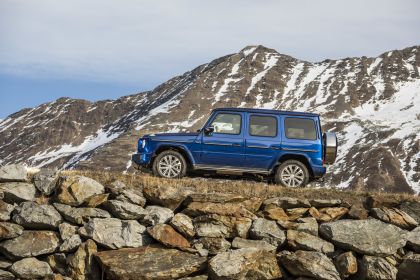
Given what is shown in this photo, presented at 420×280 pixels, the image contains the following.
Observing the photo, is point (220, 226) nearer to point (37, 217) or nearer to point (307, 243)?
point (307, 243)

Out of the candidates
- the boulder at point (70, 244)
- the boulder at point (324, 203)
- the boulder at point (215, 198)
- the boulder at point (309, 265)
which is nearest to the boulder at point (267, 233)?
the boulder at point (309, 265)

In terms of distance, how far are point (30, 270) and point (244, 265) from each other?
5.09m

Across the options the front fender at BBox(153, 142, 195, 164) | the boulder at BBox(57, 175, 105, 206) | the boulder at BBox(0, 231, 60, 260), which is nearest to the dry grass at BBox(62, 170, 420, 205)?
the boulder at BBox(57, 175, 105, 206)

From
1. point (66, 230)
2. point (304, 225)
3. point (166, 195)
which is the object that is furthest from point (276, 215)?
point (66, 230)

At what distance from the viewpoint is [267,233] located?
12359mm

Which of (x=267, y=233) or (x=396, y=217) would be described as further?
(x=396, y=217)

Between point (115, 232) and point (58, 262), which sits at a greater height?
point (115, 232)

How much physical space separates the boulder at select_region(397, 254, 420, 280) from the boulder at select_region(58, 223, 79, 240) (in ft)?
25.7

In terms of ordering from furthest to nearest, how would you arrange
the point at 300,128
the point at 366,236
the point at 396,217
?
1. the point at 300,128
2. the point at 396,217
3. the point at 366,236

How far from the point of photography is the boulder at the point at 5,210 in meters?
12.6

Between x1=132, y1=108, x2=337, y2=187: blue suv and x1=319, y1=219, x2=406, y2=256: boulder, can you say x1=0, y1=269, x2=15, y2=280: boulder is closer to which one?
x1=132, y1=108, x2=337, y2=187: blue suv

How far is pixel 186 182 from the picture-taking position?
13.8 m

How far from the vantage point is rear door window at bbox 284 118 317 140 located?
15188 millimetres

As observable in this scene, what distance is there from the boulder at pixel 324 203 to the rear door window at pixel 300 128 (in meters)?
2.64
